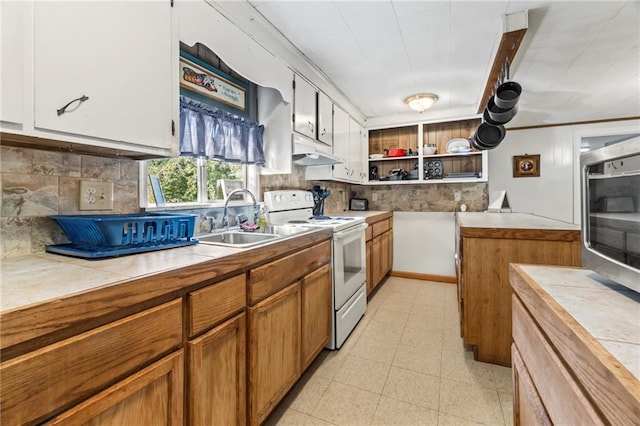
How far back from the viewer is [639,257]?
600 mm

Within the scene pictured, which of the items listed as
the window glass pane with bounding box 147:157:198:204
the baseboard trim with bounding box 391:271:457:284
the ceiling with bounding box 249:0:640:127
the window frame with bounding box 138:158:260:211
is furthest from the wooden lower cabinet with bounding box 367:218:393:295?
the window glass pane with bounding box 147:157:198:204

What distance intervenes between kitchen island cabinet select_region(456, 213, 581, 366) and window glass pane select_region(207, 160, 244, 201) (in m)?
1.71

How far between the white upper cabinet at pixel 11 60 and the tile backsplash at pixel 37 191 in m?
0.32

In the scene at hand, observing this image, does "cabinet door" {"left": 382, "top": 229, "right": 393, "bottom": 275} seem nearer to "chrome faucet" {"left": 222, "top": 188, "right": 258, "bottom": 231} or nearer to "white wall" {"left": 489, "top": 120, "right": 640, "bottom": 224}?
"white wall" {"left": 489, "top": 120, "right": 640, "bottom": 224}

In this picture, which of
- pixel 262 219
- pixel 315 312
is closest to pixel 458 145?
pixel 262 219

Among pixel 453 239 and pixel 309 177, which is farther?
pixel 453 239

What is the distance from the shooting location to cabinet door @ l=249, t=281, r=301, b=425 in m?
1.29

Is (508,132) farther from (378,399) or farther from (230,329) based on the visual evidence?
(230,329)

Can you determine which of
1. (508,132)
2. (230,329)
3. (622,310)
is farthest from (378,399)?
(508,132)

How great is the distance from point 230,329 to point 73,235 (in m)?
0.69

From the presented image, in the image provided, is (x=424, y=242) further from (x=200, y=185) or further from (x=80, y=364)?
(x=80, y=364)

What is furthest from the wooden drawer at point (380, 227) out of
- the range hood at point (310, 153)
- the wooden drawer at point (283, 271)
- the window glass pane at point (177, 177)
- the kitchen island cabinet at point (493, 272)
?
the window glass pane at point (177, 177)

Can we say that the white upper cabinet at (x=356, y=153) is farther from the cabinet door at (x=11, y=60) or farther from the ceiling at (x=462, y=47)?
the cabinet door at (x=11, y=60)

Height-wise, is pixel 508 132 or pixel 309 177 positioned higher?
pixel 508 132
